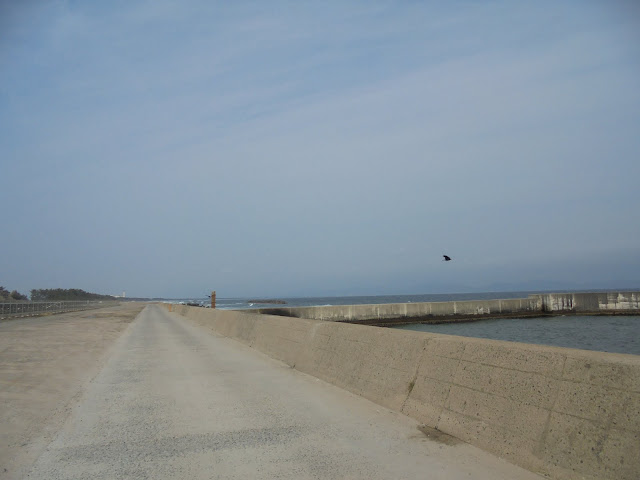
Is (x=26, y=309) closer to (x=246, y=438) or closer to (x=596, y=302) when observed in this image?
(x=246, y=438)

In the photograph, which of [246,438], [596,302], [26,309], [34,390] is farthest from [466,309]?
[246,438]

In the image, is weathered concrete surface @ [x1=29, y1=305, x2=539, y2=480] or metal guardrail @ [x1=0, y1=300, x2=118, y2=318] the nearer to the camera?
weathered concrete surface @ [x1=29, y1=305, x2=539, y2=480]

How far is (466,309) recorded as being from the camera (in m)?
52.6

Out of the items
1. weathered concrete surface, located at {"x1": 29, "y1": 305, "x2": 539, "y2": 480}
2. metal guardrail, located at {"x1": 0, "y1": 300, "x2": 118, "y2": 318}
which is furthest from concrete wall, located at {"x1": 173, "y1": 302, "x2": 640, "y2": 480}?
metal guardrail, located at {"x1": 0, "y1": 300, "x2": 118, "y2": 318}

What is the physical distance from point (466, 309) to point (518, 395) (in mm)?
50134

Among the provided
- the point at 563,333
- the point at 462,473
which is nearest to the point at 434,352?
the point at 462,473

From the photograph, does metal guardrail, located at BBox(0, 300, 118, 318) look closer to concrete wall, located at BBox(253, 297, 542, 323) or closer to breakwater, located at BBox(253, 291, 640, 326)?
breakwater, located at BBox(253, 291, 640, 326)

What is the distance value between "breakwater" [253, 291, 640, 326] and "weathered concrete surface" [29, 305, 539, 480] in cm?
3511

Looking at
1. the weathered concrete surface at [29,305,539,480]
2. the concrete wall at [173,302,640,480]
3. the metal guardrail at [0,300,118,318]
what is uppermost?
the metal guardrail at [0,300,118,318]

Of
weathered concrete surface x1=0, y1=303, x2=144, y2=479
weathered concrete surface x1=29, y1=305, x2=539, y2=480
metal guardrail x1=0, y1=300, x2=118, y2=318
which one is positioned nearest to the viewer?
weathered concrete surface x1=29, y1=305, x2=539, y2=480

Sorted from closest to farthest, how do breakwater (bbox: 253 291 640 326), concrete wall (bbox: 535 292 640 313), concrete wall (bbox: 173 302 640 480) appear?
concrete wall (bbox: 173 302 640 480), breakwater (bbox: 253 291 640 326), concrete wall (bbox: 535 292 640 313)

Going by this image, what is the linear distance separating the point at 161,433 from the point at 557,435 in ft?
13.5

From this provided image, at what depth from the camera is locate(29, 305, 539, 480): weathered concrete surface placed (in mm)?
4422

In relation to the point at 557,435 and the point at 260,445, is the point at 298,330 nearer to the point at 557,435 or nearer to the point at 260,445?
the point at 260,445
